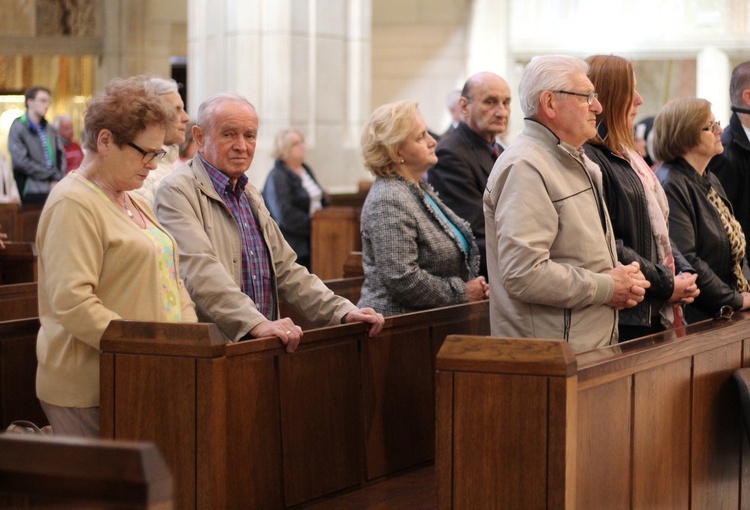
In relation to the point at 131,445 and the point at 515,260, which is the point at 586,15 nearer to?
the point at 515,260

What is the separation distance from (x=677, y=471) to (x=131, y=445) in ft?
7.01

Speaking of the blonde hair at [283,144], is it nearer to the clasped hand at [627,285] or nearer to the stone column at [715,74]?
the clasped hand at [627,285]

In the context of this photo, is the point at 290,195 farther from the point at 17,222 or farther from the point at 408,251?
the point at 408,251

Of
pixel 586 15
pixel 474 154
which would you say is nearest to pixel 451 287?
pixel 474 154

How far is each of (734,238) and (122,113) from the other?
230cm

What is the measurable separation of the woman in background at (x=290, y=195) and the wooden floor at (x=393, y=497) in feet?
13.9

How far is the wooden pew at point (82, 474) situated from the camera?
1.80 metres

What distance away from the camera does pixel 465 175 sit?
4656 mm

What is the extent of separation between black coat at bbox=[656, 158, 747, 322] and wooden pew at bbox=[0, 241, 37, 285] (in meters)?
3.07

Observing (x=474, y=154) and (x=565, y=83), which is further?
(x=474, y=154)

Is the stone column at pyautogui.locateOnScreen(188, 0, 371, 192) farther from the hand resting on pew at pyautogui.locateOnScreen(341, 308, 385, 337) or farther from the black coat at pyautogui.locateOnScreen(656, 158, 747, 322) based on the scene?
the hand resting on pew at pyautogui.locateOnScreen(341, 308, 385, 337)

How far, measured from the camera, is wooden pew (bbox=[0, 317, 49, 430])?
394cm

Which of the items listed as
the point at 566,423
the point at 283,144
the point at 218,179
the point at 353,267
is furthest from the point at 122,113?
the point at 283,144

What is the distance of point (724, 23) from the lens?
13062mm
